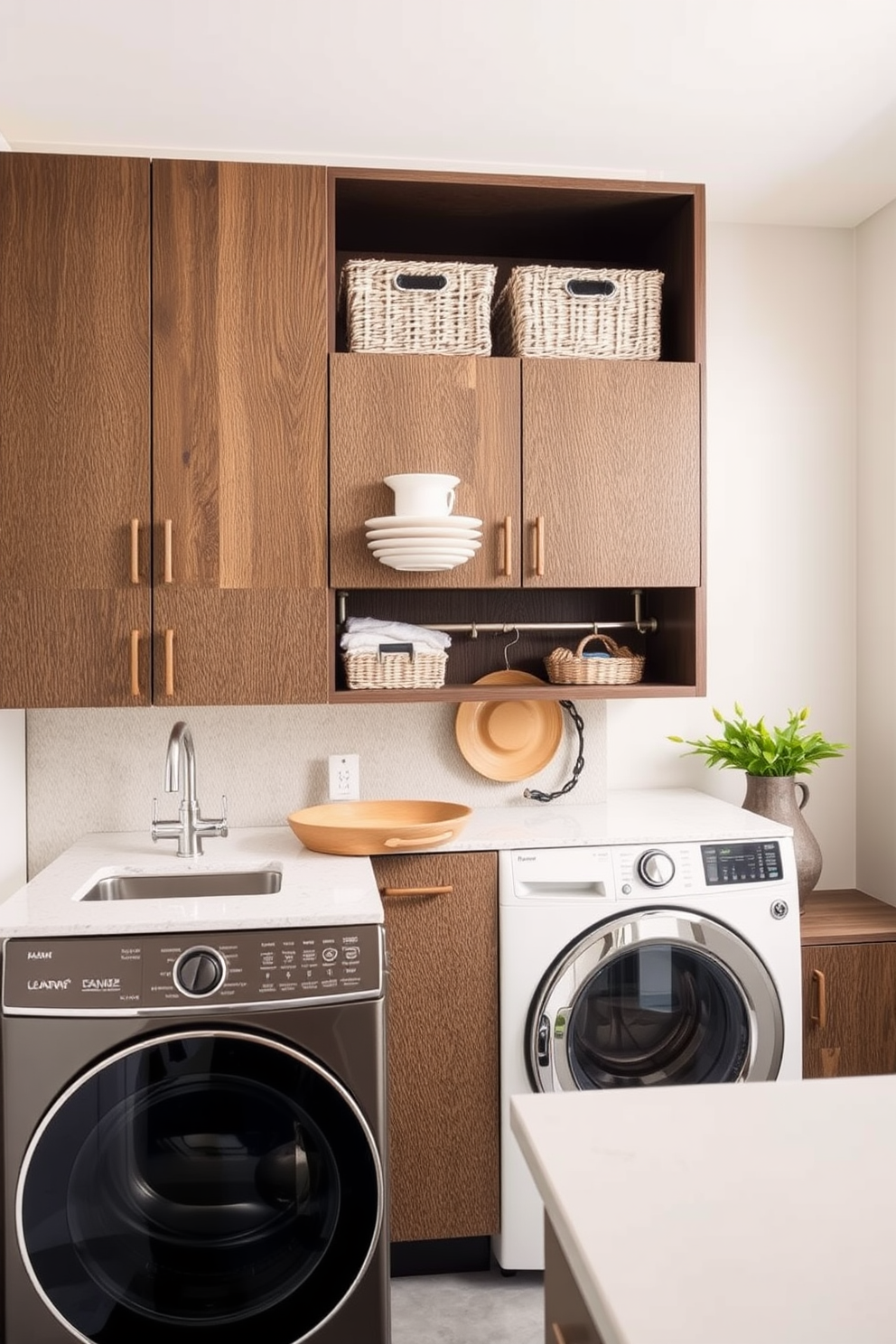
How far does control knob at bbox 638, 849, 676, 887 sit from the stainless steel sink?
2.69 feet

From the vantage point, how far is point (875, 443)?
10.1 feet

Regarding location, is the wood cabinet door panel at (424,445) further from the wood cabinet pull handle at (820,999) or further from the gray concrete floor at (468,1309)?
the gray concrete floor at (468,1309)

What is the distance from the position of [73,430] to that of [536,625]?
124 centimetres

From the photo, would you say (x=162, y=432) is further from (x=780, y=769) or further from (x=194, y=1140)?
(x=780, y=769)

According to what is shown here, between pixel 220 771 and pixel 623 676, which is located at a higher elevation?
pixel 623 676

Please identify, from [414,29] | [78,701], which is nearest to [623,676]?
[78,701]

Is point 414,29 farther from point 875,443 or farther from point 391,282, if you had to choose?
point 875,443

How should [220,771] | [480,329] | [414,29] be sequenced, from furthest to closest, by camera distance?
[220,771] → [480,329] → [414,29]

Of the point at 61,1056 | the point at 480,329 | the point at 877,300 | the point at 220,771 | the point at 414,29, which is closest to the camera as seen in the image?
the point at 61,1056

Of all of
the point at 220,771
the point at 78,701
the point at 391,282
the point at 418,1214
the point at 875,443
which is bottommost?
the point at 418,1214

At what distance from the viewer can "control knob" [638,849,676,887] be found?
95.7 inches

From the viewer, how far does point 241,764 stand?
283cm

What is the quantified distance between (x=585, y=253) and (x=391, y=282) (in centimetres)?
72

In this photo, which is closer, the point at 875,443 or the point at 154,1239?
the point at 154,1239
